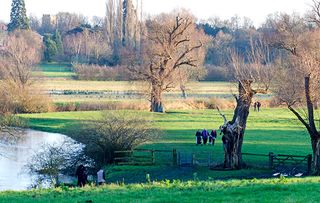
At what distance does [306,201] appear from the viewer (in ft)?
46.9

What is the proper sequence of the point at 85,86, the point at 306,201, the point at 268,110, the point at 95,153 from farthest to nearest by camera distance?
the point at 85,86 < the point at 268,110 < the point at 95,153 < the point at 306,201

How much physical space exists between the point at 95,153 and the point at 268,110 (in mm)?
48370

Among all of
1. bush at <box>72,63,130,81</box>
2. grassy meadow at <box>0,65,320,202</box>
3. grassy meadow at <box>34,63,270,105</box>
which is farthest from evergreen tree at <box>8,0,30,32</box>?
grassy meadow at <box>0,65,320,202</box>

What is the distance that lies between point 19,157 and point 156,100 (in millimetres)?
35023

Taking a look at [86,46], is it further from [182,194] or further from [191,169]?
[182,194]

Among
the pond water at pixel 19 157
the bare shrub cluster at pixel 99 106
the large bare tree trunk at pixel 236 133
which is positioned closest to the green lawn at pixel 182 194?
the pond water at pixel 19 157

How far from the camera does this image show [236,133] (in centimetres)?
3328

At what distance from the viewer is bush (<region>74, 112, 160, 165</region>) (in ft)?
120

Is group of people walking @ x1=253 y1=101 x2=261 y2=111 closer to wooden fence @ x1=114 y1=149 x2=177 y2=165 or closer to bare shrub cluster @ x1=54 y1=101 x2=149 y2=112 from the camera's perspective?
bare shrub cluster @ x1=54 y1=101 x2=149 y2=112

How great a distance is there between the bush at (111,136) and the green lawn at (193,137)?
181cm

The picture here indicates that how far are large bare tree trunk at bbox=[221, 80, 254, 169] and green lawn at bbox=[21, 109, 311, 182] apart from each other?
1099mm

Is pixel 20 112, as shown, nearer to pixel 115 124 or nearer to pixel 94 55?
pixel 115 124

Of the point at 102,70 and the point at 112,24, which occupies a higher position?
the point at 112,24

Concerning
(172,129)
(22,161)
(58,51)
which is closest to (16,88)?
(172,129)
